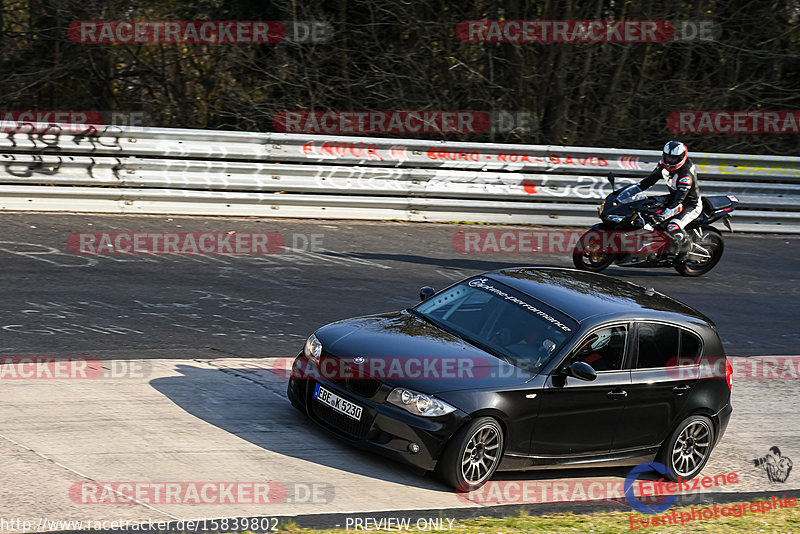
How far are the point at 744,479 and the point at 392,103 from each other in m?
12.6

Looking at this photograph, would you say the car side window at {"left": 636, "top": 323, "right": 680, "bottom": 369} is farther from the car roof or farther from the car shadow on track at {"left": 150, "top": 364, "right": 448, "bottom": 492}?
the car shadow on track at {"left": 150, "top": 364, "right": 448, "bottom": 492}

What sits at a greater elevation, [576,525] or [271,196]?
[271,196]

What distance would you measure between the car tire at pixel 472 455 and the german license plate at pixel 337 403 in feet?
2.34

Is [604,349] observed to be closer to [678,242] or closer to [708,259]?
[678,242]

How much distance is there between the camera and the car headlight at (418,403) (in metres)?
6.85

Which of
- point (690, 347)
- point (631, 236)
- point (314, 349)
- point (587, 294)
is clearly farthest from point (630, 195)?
point (314, 349)

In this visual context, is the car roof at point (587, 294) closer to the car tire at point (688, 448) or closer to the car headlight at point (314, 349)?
the car tire at point (688, 448)

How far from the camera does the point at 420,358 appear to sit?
7230 millimetres

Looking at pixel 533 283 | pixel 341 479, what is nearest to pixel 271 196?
pixel 533 283

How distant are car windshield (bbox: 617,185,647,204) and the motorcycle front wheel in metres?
0.63

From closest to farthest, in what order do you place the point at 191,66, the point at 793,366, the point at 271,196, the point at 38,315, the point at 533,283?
the point at 533,283 < the point at 38,315 < the point at 793,366 < the point at 271,196 < the point at 191,66

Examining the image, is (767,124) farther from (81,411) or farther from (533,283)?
(81,411)

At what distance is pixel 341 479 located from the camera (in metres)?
Result: 6.78

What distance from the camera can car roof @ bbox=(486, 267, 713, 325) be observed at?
7.75 meters
